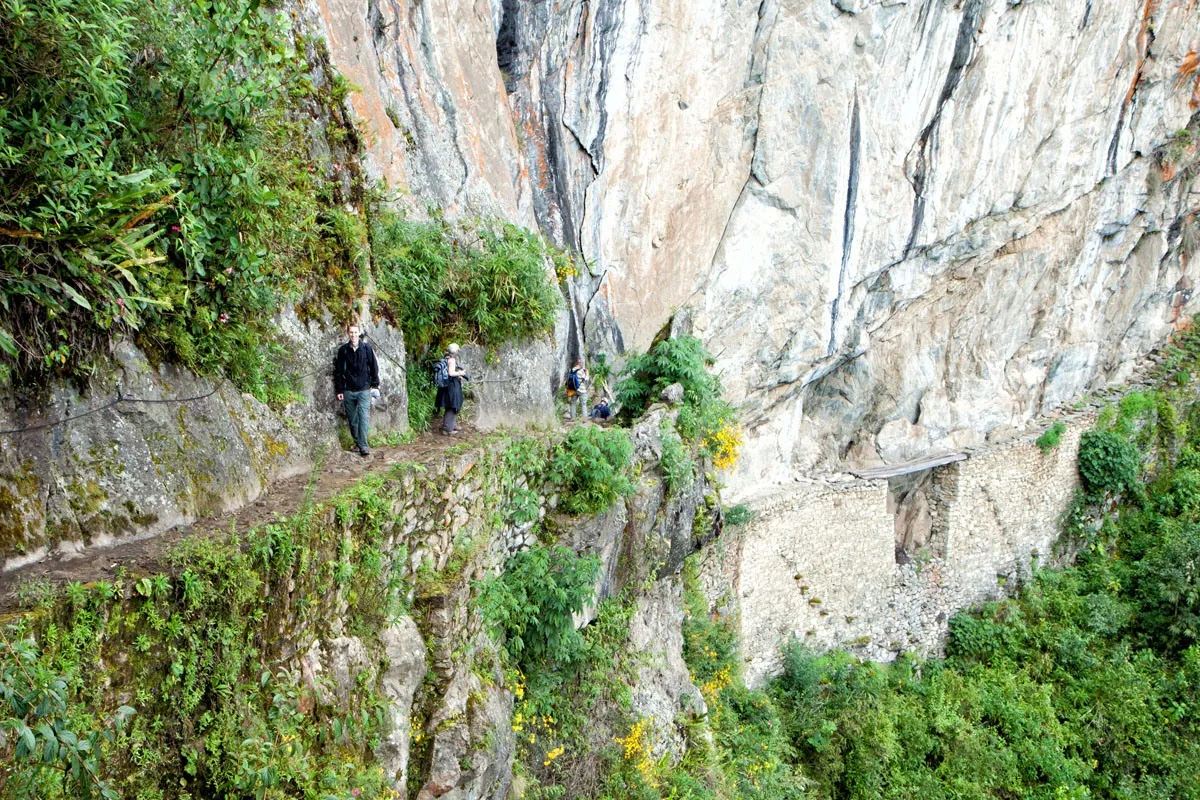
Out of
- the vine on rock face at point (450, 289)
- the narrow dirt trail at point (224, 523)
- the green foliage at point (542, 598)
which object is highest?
the vine on rock face at point (450, 289)

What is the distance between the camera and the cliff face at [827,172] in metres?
9.23

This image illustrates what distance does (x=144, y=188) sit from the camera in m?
3.46

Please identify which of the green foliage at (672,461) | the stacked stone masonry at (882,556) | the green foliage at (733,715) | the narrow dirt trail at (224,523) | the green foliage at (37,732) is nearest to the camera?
the green foliage at (37,732)

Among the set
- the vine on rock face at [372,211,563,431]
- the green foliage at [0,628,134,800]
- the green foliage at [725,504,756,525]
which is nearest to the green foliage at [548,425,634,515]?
the vine on rock face at [372,211,563,431]

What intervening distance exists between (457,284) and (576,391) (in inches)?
111

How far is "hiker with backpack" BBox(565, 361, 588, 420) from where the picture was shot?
9.23 metres

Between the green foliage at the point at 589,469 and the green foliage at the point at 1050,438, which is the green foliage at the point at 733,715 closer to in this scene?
the green foliage at the point at 589,469

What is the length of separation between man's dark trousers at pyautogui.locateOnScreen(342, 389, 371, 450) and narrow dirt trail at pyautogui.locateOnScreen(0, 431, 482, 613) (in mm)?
145

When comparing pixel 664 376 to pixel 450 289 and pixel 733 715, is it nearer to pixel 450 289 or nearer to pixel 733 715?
pixel 450 289

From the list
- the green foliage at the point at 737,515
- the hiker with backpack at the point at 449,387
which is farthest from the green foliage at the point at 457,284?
the green foliage at the point at 737,515

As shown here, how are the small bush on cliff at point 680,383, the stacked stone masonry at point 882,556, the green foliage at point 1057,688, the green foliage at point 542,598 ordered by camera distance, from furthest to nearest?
the stacked stone masonry at point 882,556
the green foliage at point 1057,688
the small bush on cliff at point 680,383
the green foliage at point 542,598

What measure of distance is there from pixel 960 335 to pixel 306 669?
545 inches

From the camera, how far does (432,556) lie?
194 inches

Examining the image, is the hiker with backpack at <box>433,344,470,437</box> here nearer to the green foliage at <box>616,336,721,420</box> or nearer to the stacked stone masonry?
the green foliage at <box>616,336,721,420</box>
